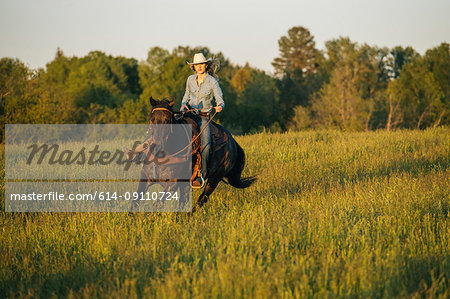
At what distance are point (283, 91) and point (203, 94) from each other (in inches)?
1974

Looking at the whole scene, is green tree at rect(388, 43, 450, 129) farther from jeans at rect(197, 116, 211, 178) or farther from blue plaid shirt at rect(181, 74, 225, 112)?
jeans at rect(197, 116, 211, 178)

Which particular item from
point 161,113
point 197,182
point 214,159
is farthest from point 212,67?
point 197,182

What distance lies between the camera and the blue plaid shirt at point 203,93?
7.13 metres

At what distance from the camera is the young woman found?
22.5ft

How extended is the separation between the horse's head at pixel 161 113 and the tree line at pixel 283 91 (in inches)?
961

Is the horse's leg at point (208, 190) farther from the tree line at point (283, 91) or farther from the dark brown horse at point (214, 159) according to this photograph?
the tree line at point (283, 91)

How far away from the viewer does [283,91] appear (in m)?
55.9

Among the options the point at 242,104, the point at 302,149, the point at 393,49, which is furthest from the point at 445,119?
the point at 302,149

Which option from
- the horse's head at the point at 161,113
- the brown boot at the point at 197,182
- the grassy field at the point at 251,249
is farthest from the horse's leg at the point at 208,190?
the horse's head at the point at 161,113

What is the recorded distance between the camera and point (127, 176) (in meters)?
9.62

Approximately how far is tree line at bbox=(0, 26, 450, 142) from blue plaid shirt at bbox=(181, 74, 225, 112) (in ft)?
75.5

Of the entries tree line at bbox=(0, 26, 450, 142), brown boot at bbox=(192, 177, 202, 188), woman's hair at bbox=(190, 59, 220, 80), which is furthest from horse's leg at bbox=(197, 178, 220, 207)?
tree line at bbox=(0, 26, 450, 142)

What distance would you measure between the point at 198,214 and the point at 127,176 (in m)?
3.67

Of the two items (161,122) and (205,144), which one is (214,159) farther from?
(161,122)
